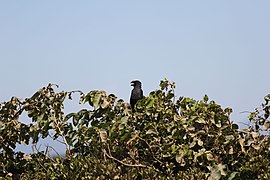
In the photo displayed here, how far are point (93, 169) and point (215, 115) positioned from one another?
1.29 meters

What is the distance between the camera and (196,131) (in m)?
5.41

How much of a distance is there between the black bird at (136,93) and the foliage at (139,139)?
1.10 metres

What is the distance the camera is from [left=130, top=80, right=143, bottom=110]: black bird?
7.26m

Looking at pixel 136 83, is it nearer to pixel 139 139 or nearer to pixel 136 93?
pixel 136 93

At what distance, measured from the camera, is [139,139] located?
5.55m

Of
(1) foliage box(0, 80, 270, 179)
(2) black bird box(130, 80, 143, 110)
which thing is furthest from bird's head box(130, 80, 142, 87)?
(1) foliage box(0, 80, 270, 179)

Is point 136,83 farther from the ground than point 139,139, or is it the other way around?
point 136,83

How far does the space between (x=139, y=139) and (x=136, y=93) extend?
73.2 inches

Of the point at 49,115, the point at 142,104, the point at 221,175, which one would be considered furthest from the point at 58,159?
the point at 221,175

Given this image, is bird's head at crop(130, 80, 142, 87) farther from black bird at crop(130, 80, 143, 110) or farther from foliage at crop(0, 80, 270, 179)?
foliage at crop(0, 80, 270, 179)

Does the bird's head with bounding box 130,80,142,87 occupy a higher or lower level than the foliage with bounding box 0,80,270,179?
higher

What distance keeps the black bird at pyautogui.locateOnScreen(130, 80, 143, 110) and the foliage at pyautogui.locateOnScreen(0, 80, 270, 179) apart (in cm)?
110

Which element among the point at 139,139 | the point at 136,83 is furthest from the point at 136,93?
the point at 139,139

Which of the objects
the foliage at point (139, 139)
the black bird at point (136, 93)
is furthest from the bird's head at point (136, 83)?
the foliage at point (139, 139)
